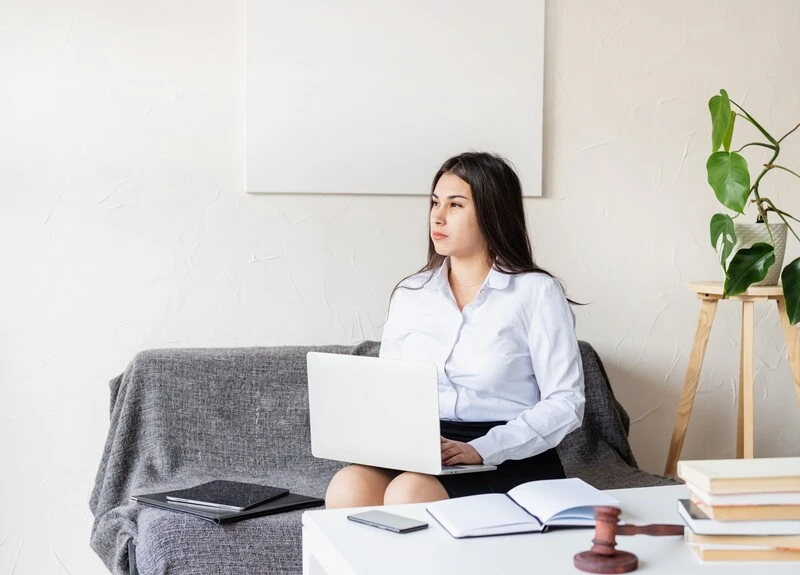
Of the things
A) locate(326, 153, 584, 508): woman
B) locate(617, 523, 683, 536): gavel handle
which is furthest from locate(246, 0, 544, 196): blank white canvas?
locate(617, 523, 683, 536): gavel handle

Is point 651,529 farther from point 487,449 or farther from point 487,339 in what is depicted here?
point 487,339

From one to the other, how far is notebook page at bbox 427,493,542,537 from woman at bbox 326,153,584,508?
1.22 ft

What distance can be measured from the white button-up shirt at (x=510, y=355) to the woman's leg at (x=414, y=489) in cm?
20

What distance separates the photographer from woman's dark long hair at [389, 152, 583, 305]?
2.05 m

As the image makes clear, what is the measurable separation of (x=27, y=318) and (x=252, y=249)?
0.57 metres

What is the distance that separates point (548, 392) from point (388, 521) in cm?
69

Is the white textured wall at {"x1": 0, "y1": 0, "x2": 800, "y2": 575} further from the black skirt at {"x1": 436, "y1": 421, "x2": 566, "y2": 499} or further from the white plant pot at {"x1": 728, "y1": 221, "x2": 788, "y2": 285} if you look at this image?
the black skirt at {"x1": 436, "y1": 421, "x2": 566, "y2": 499}

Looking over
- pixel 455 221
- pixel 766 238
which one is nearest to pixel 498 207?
pixel 455 221

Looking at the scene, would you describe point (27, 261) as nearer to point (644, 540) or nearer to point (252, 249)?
point (252, 249)

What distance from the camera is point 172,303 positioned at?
2457mm

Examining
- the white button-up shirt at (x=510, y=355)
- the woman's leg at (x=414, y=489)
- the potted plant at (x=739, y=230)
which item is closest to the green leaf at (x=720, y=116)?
the potted plant at (x=739, y=230)

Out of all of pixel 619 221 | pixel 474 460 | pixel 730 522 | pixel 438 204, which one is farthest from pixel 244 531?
pixel 619 221

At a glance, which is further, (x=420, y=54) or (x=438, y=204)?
(x=420, y=54)

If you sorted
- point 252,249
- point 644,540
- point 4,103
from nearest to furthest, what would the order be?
point 644,540
point 4,103
point 252,249
